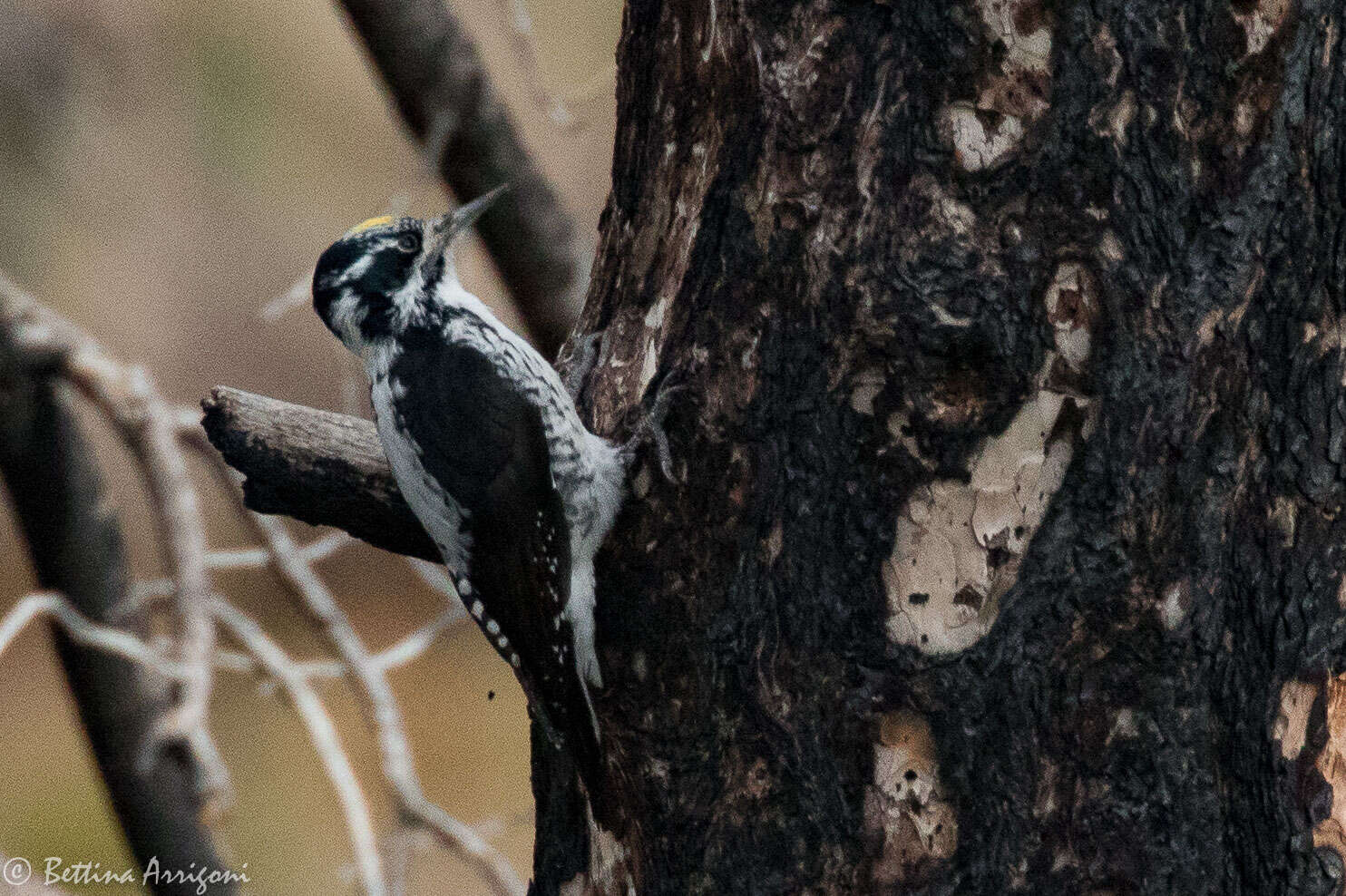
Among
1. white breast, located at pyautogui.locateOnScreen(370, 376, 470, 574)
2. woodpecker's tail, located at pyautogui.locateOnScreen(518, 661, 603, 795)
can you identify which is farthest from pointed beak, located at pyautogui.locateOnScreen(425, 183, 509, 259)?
woodpecker's tail, located at pyautogui.locateOnScreen(518, 661, 603, 795)

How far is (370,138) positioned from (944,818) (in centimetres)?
729

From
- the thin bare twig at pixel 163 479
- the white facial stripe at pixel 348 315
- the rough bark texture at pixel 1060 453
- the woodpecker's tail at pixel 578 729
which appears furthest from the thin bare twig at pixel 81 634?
the rough bark texture at pixel 1060 453

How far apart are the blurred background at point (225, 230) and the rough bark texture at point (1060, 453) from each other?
5241 mm

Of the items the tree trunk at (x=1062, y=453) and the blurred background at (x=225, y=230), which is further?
the blurred background at (x=225, y=230)

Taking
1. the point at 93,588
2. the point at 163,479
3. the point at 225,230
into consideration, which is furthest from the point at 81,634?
the point at 225,230

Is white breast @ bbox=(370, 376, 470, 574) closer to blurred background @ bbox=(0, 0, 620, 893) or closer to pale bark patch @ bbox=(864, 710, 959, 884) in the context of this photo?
pale bark patch @ bbox=(864, 710, 959, 884)

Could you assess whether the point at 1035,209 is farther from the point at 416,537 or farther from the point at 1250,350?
the point at 416,537

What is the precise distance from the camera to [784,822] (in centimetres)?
187

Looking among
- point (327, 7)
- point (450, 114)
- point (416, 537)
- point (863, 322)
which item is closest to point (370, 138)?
point (327, 7)

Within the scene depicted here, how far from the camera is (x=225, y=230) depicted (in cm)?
803

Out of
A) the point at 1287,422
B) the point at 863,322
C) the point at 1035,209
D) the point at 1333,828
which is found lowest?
the point at 1333,828

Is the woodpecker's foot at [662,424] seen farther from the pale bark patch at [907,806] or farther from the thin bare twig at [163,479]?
the thin bare twig at [163,479]

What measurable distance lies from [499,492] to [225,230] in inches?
241

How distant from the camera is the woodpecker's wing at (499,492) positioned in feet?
8.06
